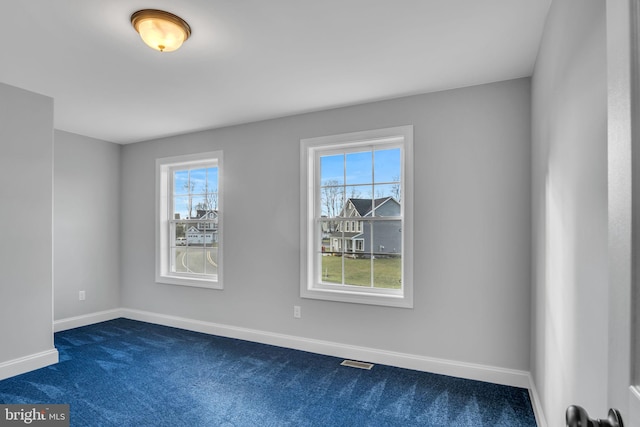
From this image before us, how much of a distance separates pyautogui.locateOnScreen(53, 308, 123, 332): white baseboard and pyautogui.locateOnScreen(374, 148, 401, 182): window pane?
13.9 feet

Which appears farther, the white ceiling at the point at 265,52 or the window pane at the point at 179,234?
the window pane at the point at 179,234

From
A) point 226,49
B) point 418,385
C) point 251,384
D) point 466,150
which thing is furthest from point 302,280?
point 226,49

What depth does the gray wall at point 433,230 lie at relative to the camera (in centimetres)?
297

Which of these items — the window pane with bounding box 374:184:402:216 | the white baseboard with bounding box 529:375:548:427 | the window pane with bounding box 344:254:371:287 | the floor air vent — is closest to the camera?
the white baseboard with bounding box 529:375:548:427

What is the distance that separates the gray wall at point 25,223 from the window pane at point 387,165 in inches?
128

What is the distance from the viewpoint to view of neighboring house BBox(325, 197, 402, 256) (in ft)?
11.6

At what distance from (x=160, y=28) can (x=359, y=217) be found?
7.80ft

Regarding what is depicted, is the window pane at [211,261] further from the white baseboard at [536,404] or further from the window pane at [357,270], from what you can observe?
the white baseboard at [536,404]

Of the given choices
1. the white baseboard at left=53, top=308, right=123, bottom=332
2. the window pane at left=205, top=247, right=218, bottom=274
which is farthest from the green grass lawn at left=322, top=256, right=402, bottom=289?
the white baseboard at left=53, top=308, right=123, bottom=332

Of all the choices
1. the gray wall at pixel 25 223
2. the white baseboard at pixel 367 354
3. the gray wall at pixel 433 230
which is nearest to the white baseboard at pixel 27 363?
the gray wall at pixel 25 223

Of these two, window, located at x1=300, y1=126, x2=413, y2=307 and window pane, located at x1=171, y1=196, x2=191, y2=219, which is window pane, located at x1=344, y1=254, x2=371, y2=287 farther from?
window pane, located at x1=171, y1=196, x2=191, y2=219

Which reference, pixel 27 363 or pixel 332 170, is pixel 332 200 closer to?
pixel 332 170

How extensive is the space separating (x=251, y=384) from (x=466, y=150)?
108 inches

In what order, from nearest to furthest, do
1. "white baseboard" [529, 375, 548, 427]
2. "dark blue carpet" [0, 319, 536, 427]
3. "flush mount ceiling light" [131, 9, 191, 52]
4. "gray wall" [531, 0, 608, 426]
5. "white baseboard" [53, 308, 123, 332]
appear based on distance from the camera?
"gray wall" [531, 0, 608, 426], "flush mount ceiling light" [131, 9, 191, 52], "white baseboard" [529, 375, 548, 427], "dark blue carpet" [0, 319, 536, 427], "white baseboard" [53, 308, 123, 332]
